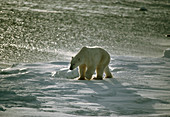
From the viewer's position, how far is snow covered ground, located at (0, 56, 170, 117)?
5.39 meters

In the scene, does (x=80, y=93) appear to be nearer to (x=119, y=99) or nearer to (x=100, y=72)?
(x=119, y=99)

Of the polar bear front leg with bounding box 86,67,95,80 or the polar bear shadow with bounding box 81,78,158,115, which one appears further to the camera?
the polar bear front leg with bounding box 86,67,95,80

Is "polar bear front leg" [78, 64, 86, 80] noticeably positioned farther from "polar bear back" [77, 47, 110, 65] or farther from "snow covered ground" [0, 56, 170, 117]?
"snow covered ground" [0, 56, 170, 117]

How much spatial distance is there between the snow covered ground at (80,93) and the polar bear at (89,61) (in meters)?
0.28

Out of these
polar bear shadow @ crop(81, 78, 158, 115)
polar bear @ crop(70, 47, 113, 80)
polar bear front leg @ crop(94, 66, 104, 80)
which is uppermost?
polar bear @ crop(70, 47, 113, 80)

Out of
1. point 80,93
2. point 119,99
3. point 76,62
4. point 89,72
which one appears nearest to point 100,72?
point 89,72

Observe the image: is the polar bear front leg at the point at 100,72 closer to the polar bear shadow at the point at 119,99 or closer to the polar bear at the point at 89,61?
the polar bear at the point at 89,61

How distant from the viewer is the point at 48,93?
20.2 feet

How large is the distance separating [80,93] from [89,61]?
1.35 meters

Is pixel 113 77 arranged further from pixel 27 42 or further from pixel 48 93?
pixel 27 42

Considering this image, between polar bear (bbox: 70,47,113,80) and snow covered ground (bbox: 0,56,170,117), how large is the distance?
0.28 meters

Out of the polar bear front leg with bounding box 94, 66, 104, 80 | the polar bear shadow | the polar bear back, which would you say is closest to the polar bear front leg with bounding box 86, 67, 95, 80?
the polar bear back

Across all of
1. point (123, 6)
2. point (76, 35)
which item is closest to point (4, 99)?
→ point (76, 35)

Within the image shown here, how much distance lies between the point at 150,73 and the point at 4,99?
421 centimetres
